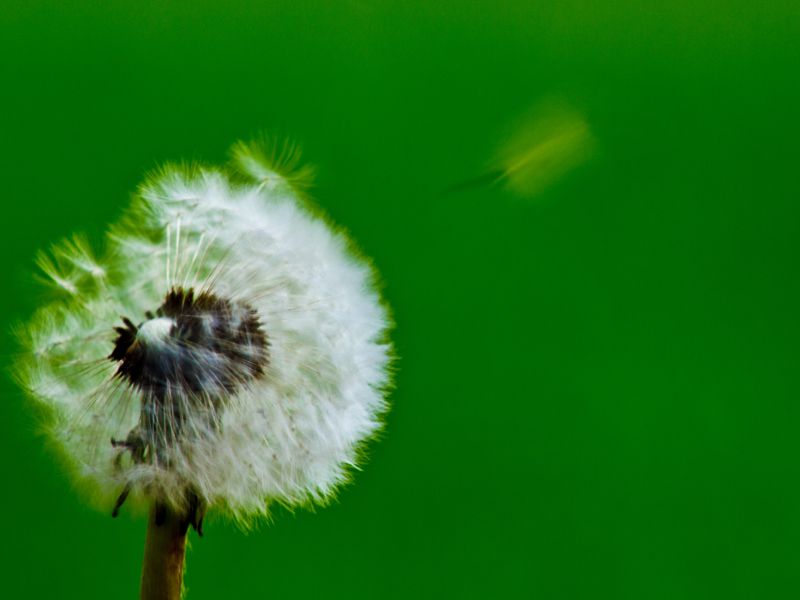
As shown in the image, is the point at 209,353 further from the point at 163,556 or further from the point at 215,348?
the point at 163,556

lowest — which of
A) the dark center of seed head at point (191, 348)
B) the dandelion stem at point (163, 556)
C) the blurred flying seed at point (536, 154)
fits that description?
the dandelion stem at point (163, 556)

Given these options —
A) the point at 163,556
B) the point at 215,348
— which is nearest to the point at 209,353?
the point at 215,348

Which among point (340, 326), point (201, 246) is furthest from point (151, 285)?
point (340, 326)

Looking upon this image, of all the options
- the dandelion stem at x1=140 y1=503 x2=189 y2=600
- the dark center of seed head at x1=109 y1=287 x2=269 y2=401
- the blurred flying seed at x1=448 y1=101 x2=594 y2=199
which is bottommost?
the dandelion stem at x1=140 y1=503 x2=189 y2=600

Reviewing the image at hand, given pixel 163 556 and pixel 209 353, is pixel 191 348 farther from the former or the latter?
pixel 163 556

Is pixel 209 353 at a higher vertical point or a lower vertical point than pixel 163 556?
higher

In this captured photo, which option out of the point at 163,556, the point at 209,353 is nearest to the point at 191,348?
the point at 209,353

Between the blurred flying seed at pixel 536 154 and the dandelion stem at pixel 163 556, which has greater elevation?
the blurred flying seed at pixel 536 154

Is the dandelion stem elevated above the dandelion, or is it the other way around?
the dandelion
